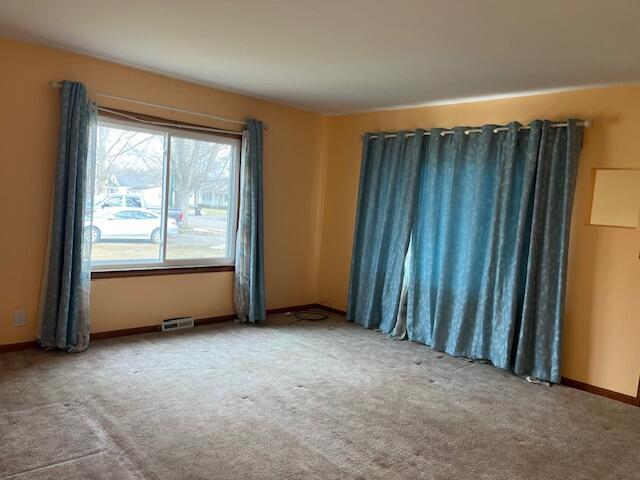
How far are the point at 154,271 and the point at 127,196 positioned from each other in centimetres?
71

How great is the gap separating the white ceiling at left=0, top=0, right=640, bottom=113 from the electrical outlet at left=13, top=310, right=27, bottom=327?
201 centimetres

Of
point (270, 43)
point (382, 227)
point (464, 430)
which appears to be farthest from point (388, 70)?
point (464, 430)

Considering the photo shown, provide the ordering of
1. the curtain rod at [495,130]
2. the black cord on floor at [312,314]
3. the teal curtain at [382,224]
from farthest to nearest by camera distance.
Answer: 1. the black cord on floor at [312,314]
2. the teal curtain at [382,224]
3. the curtain rod at [495,130]

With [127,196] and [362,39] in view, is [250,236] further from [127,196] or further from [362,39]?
[362,39]

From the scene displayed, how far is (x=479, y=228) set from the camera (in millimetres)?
4246

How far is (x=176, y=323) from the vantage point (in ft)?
15.2

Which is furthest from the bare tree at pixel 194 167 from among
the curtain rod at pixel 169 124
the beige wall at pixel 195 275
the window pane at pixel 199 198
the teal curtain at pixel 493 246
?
the teal curtain at pixel 493 246

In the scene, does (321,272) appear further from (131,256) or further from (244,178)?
(131,256)

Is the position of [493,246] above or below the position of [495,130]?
below

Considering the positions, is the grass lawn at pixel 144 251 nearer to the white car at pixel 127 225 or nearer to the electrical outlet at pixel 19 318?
the white car at pixel 127 225

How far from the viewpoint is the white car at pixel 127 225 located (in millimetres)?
4168

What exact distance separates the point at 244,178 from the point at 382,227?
1.46m

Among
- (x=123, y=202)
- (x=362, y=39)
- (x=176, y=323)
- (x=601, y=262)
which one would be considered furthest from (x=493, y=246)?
(x=123, y=202)

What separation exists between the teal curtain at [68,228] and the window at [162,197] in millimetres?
207
